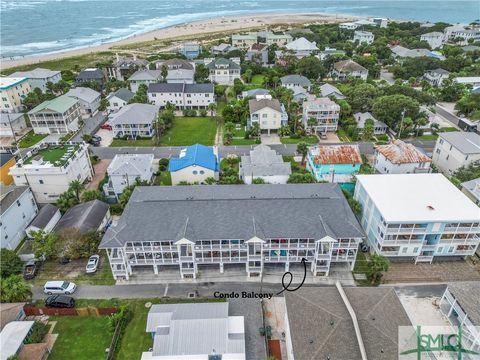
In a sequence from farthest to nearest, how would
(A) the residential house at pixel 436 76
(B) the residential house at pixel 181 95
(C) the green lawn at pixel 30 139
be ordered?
(A) the residential house at pixel 436 76 → (B) the residential house at pixel 181 95 → (C) the green lawn at pixel 30 139

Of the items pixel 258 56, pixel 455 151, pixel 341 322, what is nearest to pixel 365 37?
pixel 258 56

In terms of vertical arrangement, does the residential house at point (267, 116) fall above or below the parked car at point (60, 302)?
above

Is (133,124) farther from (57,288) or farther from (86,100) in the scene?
(57,288)

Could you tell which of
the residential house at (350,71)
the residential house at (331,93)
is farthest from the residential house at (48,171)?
the residential house at (350,71)

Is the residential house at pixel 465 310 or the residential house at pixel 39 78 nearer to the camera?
the residential house at pixel 465 310

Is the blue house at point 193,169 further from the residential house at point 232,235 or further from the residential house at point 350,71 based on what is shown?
the residential house at point 350,71

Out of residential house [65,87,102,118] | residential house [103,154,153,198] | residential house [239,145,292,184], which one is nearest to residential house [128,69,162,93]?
residential house [65,87,102,118]

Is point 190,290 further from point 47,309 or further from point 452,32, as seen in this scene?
point 452,32
